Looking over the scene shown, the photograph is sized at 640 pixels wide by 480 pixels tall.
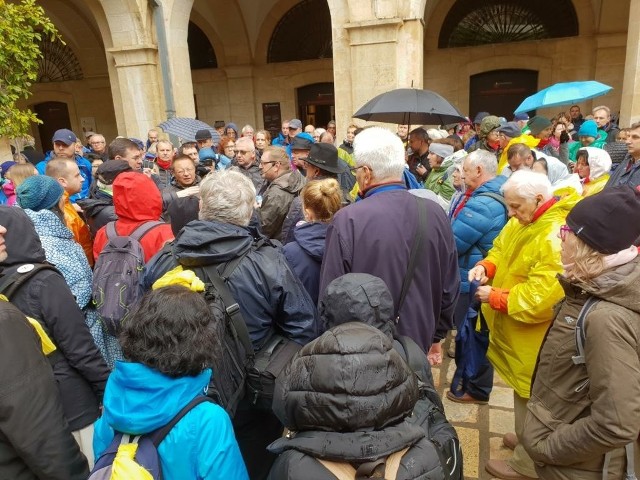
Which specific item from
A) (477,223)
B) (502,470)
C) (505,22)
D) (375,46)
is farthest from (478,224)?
(505,22)

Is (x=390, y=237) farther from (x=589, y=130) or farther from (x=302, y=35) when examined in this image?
(x=302, y=35)

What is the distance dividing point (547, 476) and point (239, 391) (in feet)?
4.39

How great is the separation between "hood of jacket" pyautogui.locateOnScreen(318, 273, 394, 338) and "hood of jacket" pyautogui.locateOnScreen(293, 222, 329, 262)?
906 mm

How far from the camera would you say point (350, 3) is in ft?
28.8

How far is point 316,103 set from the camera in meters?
16.1

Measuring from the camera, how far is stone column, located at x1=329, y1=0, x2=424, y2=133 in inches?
344

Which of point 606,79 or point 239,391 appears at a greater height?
point 606,79

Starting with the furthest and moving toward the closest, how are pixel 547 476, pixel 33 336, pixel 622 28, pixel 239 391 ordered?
pixel 622 28 → pixel 239 391 → pixel 547 476 → pixel 33 336

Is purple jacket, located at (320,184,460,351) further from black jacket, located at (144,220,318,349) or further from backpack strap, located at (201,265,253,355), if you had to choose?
backpack strap, located at (201,265,253,355)

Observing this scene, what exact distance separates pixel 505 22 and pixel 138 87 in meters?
10.8

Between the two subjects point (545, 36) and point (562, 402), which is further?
point (545, 36)

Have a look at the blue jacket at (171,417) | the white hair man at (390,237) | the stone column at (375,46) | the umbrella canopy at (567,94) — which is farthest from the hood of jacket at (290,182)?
the stone column at (375,46)

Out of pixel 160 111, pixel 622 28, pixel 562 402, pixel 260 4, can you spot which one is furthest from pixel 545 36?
pixel 562 402

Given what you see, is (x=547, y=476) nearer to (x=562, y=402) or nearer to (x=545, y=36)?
(x=562, y=402)
